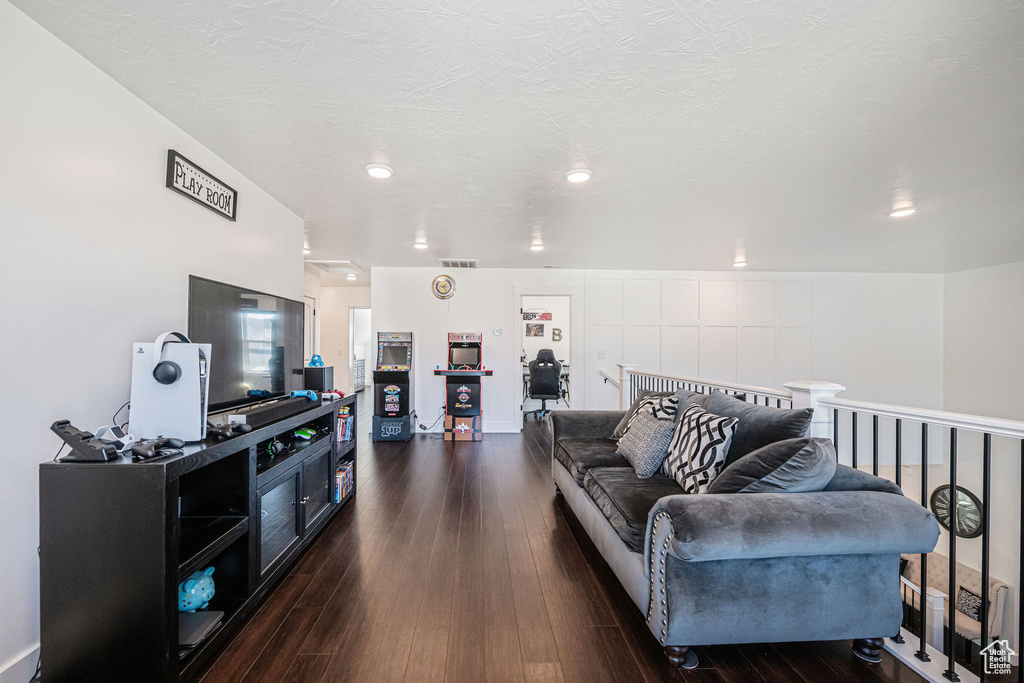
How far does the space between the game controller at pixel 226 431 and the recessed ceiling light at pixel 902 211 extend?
4.95 m

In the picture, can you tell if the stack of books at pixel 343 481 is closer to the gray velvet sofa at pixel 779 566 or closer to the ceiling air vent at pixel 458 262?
the gray velvet sofa at pixel 779 566

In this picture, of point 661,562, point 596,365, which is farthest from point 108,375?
point 596,365

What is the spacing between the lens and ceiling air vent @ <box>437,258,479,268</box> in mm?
5645

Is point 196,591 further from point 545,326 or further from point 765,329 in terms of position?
point 545,326

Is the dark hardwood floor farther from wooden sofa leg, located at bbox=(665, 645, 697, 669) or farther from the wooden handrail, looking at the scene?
the wooden handrail

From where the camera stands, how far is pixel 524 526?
2994 mm

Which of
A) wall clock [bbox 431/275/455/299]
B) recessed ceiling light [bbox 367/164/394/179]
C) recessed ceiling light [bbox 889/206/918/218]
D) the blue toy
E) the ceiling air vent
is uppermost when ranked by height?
recessed ceiling light [bbox 889/206/918/218]

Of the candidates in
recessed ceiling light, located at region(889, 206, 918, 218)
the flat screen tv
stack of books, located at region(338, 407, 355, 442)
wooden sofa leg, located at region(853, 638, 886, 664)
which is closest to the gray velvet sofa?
wooden sofa leg, located at region(853, 638, 886, 664)

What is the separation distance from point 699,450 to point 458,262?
4.33 metres

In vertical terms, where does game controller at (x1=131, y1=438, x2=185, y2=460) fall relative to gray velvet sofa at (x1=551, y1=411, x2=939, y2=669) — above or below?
above

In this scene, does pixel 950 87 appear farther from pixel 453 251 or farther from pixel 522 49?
pixel 453 251

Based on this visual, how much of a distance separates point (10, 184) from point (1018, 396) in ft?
31.4

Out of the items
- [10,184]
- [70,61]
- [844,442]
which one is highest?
[70,61]

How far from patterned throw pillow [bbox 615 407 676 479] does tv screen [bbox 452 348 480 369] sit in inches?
132
